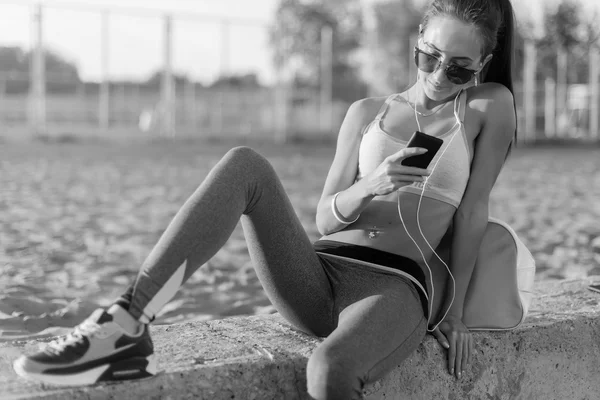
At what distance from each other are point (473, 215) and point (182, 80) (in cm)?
1744

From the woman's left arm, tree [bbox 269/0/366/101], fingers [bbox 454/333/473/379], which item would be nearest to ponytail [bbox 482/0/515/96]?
the woman's left arm

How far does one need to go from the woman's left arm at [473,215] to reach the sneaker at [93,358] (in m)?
0.94

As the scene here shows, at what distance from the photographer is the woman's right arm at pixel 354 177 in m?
2.02

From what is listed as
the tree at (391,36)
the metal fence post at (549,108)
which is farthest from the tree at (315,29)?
the metal fence post at (549,108)

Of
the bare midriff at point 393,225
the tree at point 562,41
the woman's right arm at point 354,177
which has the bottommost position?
the bare midriff at point 393,225

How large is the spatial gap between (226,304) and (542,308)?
1610 millimetres

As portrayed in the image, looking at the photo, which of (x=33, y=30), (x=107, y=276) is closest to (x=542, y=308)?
(x=107, y=276)

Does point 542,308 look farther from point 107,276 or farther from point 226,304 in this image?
point 107,276

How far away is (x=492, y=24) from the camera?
7.51ft

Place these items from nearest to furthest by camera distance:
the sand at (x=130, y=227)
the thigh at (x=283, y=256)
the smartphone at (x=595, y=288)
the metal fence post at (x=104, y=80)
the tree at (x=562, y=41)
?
the thigh at (x=283, y=256)
the smartphone at (x=595, y=288)
the sand at (x=130, y=227)
the metal fence post at (x=104, y=80)
the tree at (x=562, y=41)

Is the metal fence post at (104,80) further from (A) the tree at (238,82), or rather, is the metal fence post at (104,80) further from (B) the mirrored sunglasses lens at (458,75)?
(B) the mirrored sunglasses lens at (458,75)

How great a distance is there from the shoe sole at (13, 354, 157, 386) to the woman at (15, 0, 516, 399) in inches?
10.1

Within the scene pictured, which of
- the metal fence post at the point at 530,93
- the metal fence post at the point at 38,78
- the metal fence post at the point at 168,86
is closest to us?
the metal fence post at the point at 38,78

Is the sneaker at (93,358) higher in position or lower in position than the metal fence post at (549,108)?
lower
